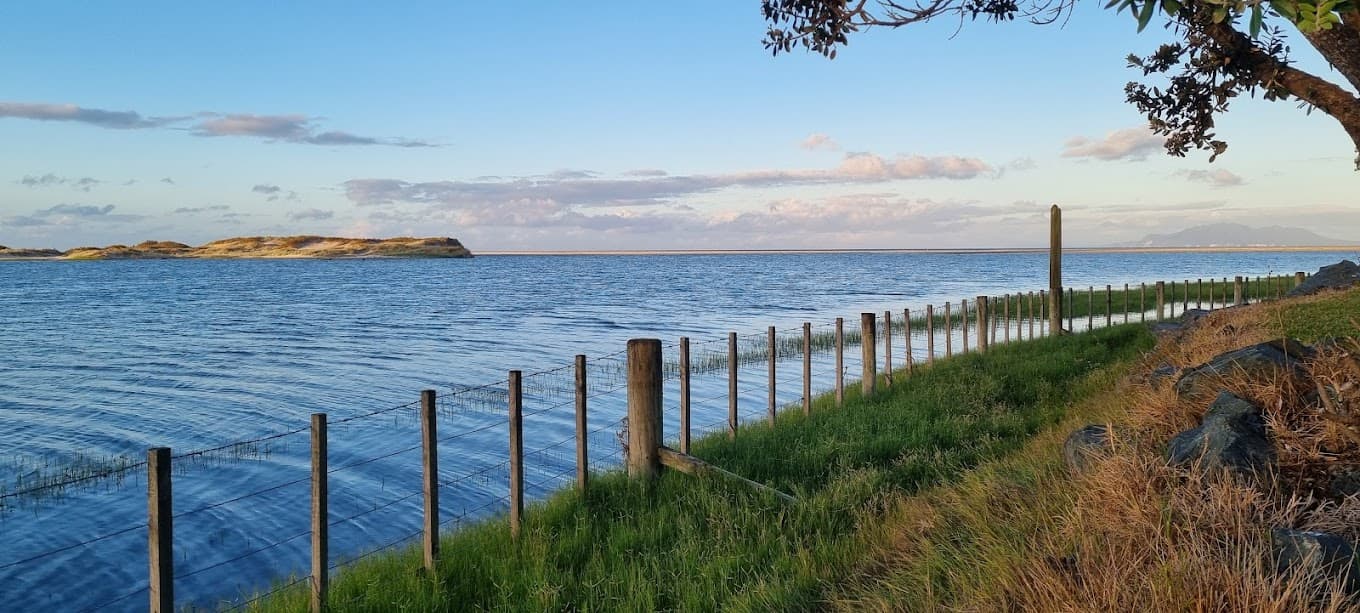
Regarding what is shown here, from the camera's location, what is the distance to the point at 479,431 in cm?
1477

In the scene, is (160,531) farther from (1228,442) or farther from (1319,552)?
(1228,442)

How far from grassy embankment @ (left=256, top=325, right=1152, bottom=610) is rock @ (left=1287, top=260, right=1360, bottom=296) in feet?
40.7

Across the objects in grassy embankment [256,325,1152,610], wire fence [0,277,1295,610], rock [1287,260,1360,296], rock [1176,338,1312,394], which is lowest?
wire fence [0,277,1295,610]

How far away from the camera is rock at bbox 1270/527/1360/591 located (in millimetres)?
3809

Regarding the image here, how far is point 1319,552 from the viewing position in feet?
12.5

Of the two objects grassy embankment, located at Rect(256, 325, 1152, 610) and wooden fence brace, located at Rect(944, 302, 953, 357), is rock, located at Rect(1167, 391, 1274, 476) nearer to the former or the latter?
grassy embankment, located at Rect(256, 325, 1152, 610)

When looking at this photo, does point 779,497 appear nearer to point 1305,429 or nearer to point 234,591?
point 1305,429

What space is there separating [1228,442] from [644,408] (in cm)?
469

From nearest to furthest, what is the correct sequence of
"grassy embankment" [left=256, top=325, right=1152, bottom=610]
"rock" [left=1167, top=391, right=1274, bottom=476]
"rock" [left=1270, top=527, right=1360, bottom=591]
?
"rock" [left=1270, top=527, right=1360, bottom=591] → "rock" [left=1167, top=391, right=1274, bottom=476] → "grassy embankment" [left=256, top=325, right=1152, bottom=610]

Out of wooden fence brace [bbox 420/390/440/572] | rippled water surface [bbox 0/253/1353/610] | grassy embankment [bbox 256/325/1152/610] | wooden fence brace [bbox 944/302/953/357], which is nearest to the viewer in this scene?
grassy embankment [bbox 256/325/1152/610]

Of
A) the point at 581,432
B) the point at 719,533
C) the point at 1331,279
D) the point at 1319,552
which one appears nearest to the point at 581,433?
the point at 581,432

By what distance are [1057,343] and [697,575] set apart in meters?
15.1

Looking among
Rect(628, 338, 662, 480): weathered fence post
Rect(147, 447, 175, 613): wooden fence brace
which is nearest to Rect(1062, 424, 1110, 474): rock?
Rect(628, 338, 662, 480): weathered fence post

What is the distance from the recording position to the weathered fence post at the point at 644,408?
8.44 meters
